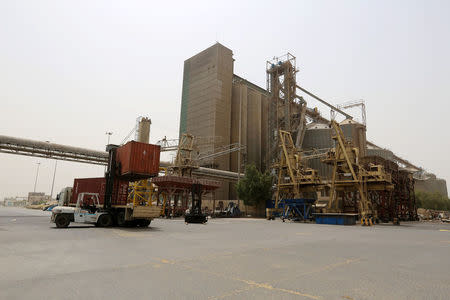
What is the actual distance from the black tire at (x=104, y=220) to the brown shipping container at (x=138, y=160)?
3667 mm

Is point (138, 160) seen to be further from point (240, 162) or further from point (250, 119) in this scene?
point (250, 119)

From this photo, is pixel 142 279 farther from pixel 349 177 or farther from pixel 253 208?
pixel 253 208

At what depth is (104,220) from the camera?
2134 cm

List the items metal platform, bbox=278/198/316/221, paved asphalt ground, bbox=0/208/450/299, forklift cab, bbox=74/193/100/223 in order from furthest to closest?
metal platform, bbox=278/198/316/221, forklift cab, bbox=74/193/100/223, paved asphalt ground, bbox=0/208/450/299

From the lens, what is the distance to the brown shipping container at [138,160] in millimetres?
22406

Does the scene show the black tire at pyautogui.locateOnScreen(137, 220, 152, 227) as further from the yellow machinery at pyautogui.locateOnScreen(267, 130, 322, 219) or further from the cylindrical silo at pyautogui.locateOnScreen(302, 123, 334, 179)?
the cylindrical silo at pyautogui.locateOnScreen(302, 123, 334, 179)

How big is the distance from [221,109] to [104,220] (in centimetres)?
5984

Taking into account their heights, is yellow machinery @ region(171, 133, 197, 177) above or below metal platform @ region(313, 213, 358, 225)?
above

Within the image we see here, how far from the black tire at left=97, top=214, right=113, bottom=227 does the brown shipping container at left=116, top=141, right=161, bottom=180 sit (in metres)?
3.67

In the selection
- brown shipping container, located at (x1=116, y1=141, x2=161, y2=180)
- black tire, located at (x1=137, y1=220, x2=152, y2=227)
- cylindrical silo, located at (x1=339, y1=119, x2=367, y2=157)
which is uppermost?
cylindrical silo, located at (x1=339, y1=119, x2=367, y2=157)

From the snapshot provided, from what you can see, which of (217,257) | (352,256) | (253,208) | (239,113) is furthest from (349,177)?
(239,113)

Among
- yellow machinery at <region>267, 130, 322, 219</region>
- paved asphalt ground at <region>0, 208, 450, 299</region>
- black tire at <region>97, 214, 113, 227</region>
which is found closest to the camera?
paved asphalt ground at <region>0, 208, 450, 299</region>

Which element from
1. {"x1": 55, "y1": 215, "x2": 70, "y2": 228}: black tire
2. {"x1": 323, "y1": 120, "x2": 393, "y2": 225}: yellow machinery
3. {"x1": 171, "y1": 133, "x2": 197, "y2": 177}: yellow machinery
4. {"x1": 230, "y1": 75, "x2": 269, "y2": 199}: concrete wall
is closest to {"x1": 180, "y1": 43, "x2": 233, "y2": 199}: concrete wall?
{"x1": 230, "y1": 75, "x2": 269, "y2": 199}: concrete wall

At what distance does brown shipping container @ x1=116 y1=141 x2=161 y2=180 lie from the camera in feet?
73.5
